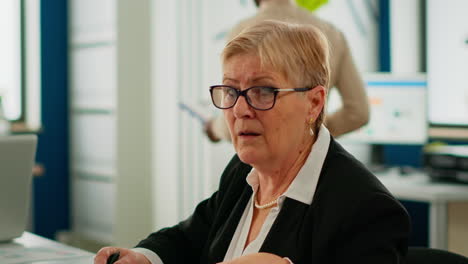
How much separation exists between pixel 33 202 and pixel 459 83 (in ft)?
9.00

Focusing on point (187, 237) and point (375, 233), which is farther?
point (187, 237)

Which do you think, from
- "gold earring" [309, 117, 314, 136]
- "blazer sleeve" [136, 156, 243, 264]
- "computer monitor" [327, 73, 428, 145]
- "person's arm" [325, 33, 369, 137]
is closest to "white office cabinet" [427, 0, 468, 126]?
"computer monitor" [327, 73, 428, 145]

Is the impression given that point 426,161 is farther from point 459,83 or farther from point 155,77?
point 155,77

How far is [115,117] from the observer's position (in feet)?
12.2

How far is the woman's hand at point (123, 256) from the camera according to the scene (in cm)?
139

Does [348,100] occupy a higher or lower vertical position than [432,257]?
higher

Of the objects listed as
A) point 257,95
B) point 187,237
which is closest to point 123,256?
point 187,237

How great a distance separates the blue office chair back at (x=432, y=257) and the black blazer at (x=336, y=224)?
0.20 m

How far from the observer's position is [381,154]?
4.11m

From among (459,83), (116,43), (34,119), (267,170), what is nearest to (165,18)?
(116,43)

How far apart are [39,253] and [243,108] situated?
69 cm

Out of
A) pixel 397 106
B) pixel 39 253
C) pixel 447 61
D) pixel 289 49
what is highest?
pixel 447 61

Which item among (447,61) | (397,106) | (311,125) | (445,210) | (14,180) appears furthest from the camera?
(447,61)

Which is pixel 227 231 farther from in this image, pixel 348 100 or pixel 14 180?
pixel 348 100
